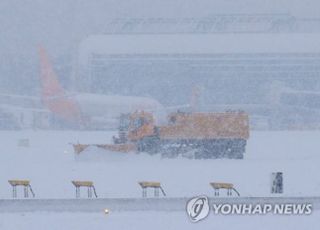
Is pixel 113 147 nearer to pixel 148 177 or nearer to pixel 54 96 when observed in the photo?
pixel 148 177

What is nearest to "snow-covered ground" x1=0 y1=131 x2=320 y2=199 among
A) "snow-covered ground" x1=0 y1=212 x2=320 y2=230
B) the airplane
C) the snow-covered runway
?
the snow-covered runway

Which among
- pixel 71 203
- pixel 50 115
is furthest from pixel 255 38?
pixel 71 203

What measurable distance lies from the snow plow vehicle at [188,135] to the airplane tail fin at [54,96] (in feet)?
46.3

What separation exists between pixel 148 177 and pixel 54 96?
18.9m

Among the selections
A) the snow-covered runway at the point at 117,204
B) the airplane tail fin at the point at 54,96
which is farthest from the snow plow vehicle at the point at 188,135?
the airplane tail fin at the point at 54,96

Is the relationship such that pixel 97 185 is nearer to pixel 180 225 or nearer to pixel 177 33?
pixel 180 225

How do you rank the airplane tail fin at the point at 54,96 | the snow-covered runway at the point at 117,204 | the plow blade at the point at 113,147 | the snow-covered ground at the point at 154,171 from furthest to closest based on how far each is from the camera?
the airplane tail fin at the point at 54,96, the plow blade at the point at 113,147, the snow-covered ground at the point at 154,171, the snow-covered runway at the point at 117,204

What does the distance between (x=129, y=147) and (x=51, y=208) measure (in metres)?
6.75

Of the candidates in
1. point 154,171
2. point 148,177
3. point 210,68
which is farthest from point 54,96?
point 148,177

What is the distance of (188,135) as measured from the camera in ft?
48.0

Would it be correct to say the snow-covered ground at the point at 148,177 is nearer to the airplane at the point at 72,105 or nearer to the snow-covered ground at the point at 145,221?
the snow-covered ground at the point at 145,221
